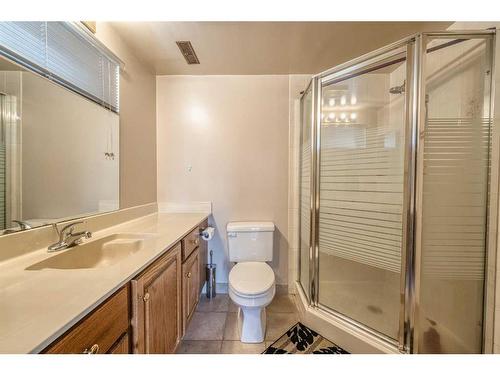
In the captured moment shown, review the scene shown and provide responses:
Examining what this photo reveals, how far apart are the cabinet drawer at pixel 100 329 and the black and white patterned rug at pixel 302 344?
3.57 ft

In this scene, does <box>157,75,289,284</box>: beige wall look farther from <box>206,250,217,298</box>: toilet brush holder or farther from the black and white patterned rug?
the black and white patterned rug

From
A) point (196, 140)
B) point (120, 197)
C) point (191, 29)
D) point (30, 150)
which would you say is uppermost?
point (191, 29)

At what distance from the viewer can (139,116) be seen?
1.79 m

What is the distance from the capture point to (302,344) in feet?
4.74

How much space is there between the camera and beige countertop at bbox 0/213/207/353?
0.44 m

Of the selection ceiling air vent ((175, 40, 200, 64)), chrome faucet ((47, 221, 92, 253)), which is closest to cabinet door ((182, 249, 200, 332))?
chrome faucet ((47, 221, 92, 253))

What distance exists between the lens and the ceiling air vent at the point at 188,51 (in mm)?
1572

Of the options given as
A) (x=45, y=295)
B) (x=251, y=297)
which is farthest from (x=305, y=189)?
(x=45, y=295)

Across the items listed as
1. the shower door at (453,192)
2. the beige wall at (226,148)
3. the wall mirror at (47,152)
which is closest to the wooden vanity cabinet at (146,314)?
the wall mirror at (47,152)

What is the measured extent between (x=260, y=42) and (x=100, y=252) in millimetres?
1792

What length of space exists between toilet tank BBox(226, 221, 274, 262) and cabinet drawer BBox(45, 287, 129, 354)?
1214mm

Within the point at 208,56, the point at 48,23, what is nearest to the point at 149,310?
the point at 48,23
